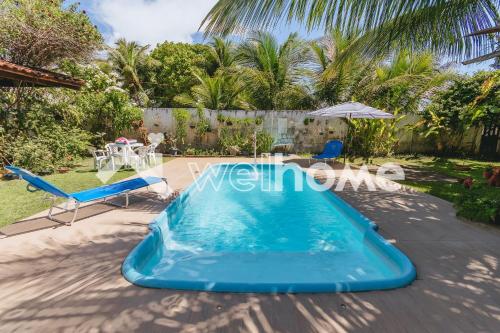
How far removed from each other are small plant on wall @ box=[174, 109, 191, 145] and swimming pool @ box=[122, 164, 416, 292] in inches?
270

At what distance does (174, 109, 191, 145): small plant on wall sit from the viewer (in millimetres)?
14172

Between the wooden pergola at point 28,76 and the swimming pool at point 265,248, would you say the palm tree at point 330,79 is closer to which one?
the swimming pool at point 265,248

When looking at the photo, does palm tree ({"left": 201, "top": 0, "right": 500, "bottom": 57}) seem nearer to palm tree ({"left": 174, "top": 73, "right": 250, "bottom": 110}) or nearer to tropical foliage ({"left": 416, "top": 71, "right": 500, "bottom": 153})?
tropical foliage ({"left": 416, "top": 71, "right": 500, "bottom": 153})

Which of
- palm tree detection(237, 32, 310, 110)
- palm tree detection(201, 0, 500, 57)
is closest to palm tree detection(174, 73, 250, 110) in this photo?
palm tree detection(237, 32, 310, 110)

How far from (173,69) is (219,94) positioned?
10451 millimetres

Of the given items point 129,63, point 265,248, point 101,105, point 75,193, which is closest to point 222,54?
point 129,63

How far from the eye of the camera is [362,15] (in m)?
3.06

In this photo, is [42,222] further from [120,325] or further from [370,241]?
[370,241]

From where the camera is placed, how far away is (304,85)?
17297mm

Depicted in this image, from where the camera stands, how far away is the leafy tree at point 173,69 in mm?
24516

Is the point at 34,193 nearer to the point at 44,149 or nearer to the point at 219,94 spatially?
the point at 44,149

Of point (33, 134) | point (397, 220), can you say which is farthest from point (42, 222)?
point (33, 134)

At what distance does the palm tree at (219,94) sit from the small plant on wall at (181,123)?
98.6 inches

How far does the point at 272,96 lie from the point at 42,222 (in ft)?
48.3
